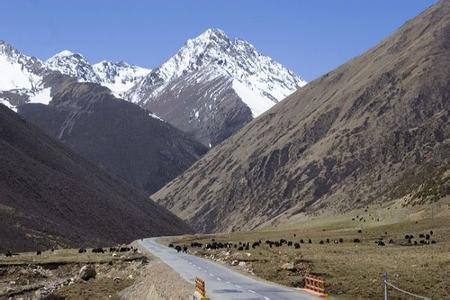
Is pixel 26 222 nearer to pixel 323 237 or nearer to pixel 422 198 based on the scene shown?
pixel 323 237

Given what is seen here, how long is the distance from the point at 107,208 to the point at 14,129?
A: 3267 cm

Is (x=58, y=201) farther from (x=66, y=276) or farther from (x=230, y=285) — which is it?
(x=230, y=285)

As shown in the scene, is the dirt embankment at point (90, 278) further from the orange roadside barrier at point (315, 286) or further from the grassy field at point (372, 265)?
the grassy field at point (372, 265)

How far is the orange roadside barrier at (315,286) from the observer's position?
113 feet

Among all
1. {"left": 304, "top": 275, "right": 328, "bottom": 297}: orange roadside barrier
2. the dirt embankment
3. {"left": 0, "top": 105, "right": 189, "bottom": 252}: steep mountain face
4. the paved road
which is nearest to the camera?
the paved road

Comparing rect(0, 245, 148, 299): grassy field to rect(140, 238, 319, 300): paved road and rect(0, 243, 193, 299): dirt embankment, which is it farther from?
rect(140, 238, 319, 300): paved road

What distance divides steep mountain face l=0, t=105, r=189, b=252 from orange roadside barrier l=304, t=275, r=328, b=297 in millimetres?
61112

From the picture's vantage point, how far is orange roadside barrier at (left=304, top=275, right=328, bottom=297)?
1357 inches

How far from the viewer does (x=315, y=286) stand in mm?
36062

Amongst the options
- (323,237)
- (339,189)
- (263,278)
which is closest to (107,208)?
(323,237)

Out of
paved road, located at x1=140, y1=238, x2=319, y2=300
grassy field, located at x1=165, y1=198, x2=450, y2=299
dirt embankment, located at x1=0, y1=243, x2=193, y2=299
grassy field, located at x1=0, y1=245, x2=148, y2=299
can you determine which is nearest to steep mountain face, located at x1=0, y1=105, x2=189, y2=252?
grassy field, located at x1=0, y1=245, x2=148, y2=299

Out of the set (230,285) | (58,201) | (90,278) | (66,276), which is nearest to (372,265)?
(230,285)

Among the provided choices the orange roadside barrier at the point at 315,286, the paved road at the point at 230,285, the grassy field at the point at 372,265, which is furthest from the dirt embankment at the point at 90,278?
the grassy field at the point at 372,265

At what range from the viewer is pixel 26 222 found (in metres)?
104
